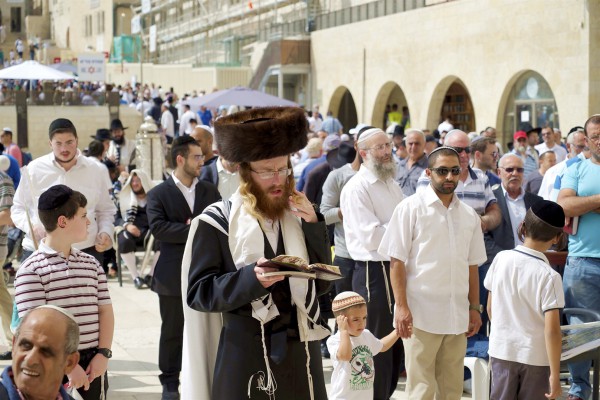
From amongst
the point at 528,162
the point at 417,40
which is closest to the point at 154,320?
the point at 528,162

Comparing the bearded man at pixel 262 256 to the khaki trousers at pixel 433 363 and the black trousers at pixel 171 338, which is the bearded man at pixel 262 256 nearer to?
the khaki trousers at pixel 433 363

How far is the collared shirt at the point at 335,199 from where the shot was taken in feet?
29.7

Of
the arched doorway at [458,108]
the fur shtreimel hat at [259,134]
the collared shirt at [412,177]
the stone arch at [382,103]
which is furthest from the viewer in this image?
the stone arch at [382,103]

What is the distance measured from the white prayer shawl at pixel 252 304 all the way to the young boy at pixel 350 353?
191cm

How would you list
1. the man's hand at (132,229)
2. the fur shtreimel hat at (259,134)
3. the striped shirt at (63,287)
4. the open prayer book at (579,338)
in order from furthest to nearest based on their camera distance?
1. the man's hand at (132,229)
2. the open prayer book at (579,338)
3. the striped shirt at (63,287)
4. the fur shtreimel hat at (259,134)

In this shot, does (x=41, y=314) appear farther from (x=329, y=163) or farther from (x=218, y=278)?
(x=329, y=163)

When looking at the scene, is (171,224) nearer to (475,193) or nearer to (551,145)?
(475,193)

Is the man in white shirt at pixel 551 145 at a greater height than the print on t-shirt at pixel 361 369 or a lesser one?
greater

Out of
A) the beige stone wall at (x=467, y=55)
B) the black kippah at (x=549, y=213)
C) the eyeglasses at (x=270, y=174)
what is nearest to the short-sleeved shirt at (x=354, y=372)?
the black kippah at (x=549, y=213)

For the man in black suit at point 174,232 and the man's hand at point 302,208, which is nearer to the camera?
the man's hand at point 302,208

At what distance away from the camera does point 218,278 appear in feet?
15.4

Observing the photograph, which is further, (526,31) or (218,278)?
(526,31)

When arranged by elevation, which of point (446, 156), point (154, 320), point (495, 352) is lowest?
point (154, 320)

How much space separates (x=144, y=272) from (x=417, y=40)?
20118mm
